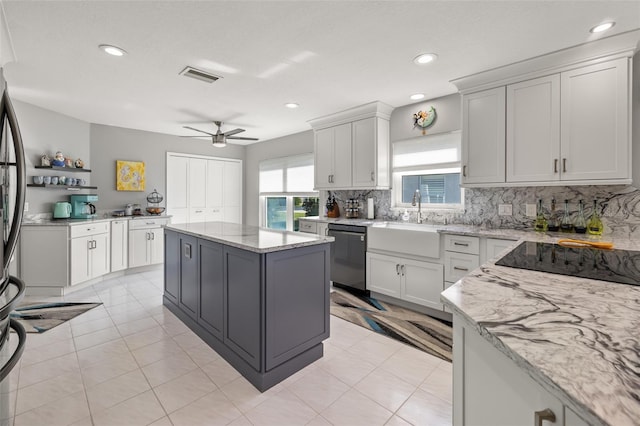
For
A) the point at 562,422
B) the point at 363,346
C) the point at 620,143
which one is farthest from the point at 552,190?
the point at 562,422

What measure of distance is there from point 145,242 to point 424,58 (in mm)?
4761

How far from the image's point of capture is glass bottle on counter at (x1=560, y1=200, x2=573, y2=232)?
2731 millimetres

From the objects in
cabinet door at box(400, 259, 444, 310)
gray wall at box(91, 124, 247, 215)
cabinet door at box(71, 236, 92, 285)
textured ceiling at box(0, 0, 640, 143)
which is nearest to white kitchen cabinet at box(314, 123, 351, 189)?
textured ceiling at box(0, 0, 640, 143)

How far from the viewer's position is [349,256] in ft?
13.0

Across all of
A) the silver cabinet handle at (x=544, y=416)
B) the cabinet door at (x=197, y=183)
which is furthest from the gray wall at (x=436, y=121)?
the cabinet door at (x=197, y=183)

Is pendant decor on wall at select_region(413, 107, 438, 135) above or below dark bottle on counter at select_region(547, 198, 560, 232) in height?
above

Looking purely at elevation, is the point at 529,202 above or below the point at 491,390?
above

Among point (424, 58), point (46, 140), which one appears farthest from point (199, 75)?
point (46, 140)

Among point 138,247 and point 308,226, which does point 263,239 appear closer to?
point 308,226

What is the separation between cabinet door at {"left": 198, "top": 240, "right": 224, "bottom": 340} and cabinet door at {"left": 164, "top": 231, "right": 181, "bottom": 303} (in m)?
0.59

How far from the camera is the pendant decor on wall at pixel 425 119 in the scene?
376 centimetres

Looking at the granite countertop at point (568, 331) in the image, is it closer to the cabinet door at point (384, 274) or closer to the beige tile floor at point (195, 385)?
the beige tile floor at point (195, 385)

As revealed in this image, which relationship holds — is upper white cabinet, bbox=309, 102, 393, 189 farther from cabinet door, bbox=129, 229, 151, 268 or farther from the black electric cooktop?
cabinet door, bbox=129, 229, 151, 268

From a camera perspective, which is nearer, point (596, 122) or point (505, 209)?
point (596, 122)
